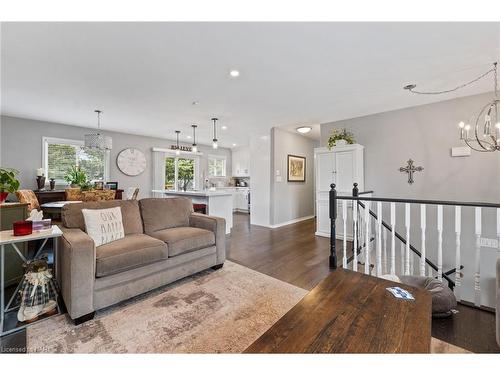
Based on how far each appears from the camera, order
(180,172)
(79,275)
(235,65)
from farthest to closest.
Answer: (180,172), (235,65), (79,275)

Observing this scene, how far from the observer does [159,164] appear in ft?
21.8

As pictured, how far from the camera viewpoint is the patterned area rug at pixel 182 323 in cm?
154

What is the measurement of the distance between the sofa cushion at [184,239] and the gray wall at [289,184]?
286cm

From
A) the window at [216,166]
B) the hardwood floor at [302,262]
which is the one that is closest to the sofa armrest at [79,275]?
the hardwood floor at [302,262]

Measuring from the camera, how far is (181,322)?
5.91ft

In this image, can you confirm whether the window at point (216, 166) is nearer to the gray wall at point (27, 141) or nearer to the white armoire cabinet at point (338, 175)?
the gray wall at point (27, 141)

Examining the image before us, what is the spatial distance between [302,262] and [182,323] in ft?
6.12

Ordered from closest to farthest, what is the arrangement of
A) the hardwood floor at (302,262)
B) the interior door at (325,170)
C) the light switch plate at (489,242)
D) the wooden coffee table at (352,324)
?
the wooden coffee table at (352,324) < the hardwood floor at (302,262) < the light switch plate at (489,242) < the interior door at (325,170)

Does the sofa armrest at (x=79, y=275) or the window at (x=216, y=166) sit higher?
the window at (x=216, y=166)

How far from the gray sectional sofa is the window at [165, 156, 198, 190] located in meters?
4.04

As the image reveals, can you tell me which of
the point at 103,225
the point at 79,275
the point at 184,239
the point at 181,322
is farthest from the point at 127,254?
the point at 181,322

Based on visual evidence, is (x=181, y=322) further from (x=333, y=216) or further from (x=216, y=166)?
(x=216, y=166)

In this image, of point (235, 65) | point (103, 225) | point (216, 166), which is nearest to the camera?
point (103, 225)
